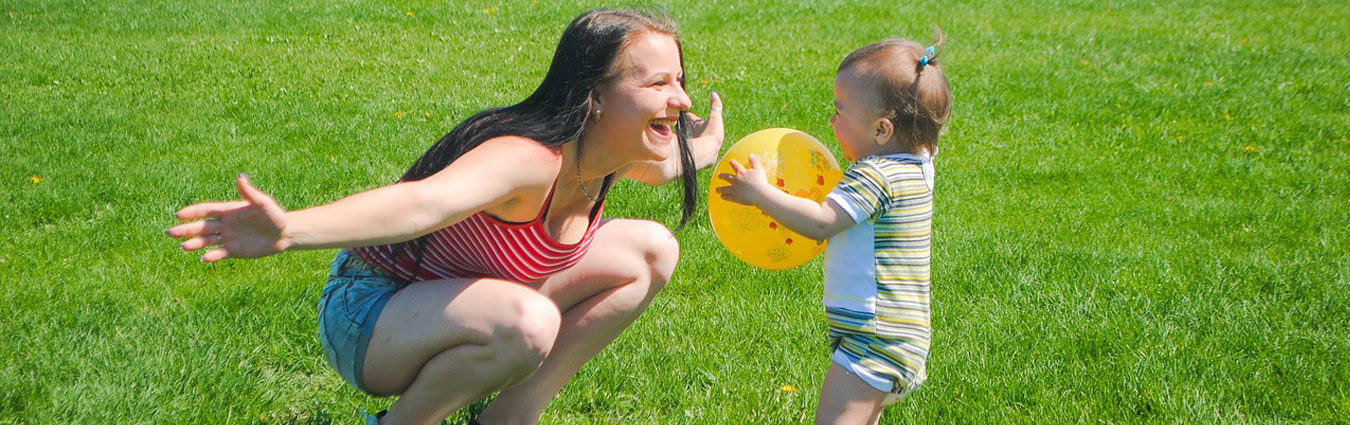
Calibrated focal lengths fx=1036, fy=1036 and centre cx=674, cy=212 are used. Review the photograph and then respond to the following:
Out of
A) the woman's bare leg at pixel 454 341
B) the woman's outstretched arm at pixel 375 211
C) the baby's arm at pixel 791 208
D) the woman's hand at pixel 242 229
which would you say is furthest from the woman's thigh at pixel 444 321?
the woman's hand at pixel 242 229

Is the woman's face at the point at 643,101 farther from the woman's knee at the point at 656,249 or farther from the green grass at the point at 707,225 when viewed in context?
the green grass at the point at 707,225

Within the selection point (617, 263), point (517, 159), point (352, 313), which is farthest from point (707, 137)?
point (352, 313)

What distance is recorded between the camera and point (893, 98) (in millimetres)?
2674

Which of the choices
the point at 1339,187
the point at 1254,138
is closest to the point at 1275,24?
the point at 1254,138

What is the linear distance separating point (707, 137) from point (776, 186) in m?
0.61

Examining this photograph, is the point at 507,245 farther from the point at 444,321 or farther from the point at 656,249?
the point at 656,249

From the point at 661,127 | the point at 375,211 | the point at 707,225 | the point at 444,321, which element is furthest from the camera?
the point at 707,225

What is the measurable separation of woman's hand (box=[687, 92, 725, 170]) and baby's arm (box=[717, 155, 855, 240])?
61 cm

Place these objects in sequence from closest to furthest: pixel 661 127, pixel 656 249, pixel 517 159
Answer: pixel 517 159
pixel 661 127
pixel 656 249

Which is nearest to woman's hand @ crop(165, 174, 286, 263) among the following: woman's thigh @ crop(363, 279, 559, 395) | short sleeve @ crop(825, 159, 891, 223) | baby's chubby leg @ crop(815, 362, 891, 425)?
woman's thigh @ crop(363, 279, 559, 395)

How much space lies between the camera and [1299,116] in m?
7.28

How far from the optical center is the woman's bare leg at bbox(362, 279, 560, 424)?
102 inches

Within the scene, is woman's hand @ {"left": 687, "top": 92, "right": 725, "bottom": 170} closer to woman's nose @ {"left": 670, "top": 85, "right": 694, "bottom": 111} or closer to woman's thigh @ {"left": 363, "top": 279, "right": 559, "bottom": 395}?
woman's nose @ {"left": 670, "top": 85, "right": 694, "bottom": 111}

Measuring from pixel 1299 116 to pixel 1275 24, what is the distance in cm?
421
